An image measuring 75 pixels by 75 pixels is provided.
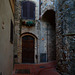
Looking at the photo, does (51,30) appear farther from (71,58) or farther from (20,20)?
(71,58)

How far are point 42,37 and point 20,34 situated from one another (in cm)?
193

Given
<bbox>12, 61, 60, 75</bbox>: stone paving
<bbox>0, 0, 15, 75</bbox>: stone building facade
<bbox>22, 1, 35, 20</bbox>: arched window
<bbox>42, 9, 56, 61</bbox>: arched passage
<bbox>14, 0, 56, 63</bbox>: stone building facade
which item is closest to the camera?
<bbox>0, 0, 15, 75</bbox>: stone building facade

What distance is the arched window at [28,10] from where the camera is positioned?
9664mm

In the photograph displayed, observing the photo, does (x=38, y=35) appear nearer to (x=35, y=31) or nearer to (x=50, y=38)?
(x=35, y=31)

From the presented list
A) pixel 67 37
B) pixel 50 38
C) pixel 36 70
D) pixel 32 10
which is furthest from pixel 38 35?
pixel 67 37

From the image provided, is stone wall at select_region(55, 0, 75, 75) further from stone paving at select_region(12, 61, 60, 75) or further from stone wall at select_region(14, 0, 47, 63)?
stone wall at select_region(14, 0, 47, 63)

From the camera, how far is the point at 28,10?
9820 mm

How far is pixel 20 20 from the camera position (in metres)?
9.42

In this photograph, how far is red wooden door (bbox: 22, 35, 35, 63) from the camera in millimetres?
9508

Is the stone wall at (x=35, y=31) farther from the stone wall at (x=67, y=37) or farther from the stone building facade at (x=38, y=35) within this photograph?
the stone wall at (x=67, y=37)

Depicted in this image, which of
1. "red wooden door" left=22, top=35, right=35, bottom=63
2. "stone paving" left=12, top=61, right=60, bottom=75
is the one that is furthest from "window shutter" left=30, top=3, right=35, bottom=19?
"stone paving" left=12, top=61, right=60, bottom=75

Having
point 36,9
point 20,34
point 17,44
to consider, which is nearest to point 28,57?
point 17,44

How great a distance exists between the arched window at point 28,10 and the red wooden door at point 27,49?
5.86 ft

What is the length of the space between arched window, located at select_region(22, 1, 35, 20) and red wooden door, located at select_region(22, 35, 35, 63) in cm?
179
